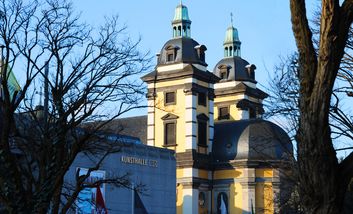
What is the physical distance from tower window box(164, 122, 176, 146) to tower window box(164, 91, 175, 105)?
6.88 feet

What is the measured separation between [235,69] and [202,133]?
44.4 ft

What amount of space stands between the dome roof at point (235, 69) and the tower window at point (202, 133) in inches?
467

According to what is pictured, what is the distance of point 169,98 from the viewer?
69875 mm

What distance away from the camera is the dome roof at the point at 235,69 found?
81.4 m

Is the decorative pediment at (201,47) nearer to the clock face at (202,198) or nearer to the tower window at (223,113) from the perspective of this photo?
the tower window at (223,113)

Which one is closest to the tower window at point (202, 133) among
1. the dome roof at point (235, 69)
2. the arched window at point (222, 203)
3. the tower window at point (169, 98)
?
the tower window at point (169, 98)

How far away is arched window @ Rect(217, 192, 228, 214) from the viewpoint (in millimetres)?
69688

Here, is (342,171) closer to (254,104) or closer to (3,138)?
(3,138)

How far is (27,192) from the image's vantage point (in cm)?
1708

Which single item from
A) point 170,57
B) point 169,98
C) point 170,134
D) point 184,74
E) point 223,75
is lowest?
point 170,134

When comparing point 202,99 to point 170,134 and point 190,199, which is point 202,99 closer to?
point 170,134

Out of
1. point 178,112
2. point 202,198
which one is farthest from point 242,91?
point 202,198

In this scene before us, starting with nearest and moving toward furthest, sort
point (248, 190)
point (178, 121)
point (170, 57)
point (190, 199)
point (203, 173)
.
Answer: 1. point (190, 199)
2. point (248, 190)
3. point (178, 121)
4. point (203, 173)
5. point (170, 57)

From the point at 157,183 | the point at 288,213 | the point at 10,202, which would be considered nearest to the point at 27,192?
the point at 10,202
